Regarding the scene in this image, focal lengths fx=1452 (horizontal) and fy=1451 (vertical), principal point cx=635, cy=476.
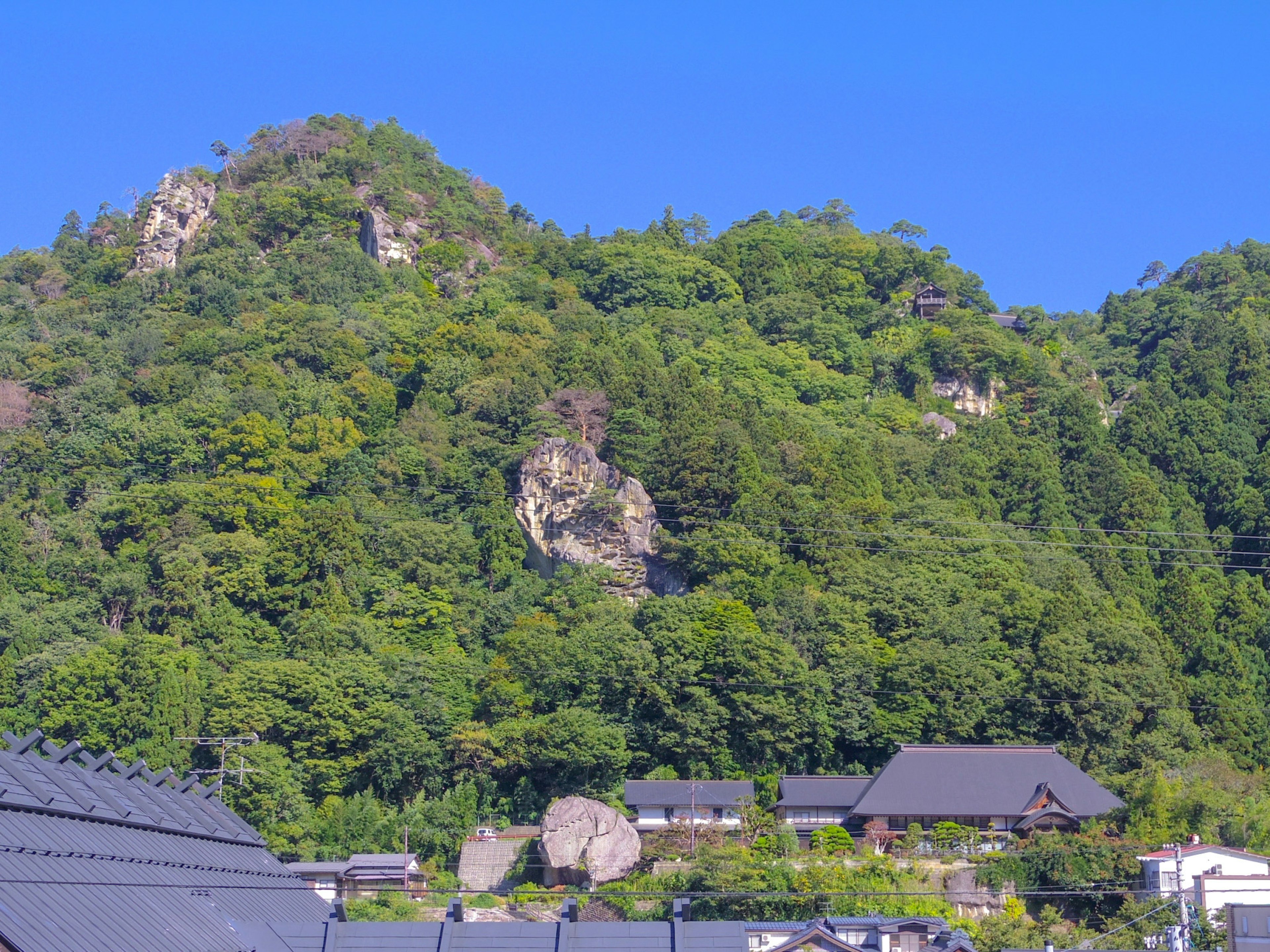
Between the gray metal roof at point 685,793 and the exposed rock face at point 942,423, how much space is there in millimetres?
34469

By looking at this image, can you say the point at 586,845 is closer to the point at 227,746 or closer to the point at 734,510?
the point at 227,746

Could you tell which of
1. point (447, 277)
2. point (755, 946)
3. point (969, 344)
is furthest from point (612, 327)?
point (755, 946)

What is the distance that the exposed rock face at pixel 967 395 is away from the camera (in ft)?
279

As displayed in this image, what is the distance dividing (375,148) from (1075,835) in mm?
74835

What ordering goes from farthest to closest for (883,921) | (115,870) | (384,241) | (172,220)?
(172,220)
(384,241)
(883,921)
(115,870)

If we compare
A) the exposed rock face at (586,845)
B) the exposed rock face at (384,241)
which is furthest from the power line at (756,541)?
the exposed rock face at (384,241)

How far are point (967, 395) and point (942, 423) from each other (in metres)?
4.46

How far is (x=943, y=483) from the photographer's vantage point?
7156cm

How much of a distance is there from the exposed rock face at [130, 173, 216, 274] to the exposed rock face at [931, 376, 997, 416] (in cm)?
5017

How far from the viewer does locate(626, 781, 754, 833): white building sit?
49.7 m

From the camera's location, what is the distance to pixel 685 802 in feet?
164

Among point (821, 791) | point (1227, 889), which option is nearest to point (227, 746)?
point (821, 791)

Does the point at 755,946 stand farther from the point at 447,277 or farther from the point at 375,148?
the point at 375,148

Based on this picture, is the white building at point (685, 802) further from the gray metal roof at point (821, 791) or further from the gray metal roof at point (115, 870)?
the gray metal roof at point (115, 870)
